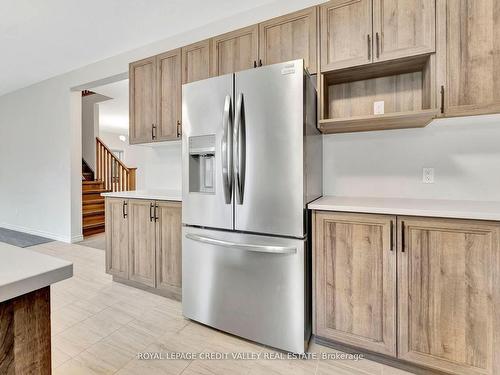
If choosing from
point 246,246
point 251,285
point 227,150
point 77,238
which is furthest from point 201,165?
point 77,238

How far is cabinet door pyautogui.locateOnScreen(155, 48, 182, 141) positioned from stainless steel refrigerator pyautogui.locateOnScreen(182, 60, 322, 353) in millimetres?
663

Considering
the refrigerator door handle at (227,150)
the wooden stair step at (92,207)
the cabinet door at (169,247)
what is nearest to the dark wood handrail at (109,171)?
the wooden stair step at (92,207)

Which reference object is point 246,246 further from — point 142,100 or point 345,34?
point 142,100

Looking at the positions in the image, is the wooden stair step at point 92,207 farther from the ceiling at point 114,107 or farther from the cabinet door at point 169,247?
the cabinet door at point 169,247

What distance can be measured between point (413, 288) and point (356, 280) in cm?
30

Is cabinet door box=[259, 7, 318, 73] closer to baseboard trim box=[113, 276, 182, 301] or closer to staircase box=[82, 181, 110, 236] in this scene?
baseboard trim box=[113, 276, 182, 301]

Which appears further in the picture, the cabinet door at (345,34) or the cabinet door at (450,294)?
the cabinet door at (345,34)

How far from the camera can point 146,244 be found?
8.42 ft

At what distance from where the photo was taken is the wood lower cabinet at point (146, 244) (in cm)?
240

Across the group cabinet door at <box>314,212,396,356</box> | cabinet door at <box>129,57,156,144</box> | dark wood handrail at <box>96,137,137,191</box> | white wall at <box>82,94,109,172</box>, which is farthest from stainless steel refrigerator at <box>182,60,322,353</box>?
dark wood handrail at <box>96,137,137,191</box>

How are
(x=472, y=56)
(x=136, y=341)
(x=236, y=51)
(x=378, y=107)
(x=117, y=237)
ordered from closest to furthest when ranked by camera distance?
(x=472, y=56), (x=136, y=341), (x=378, y=107), (x=236, y=51), (x=117, y=237)

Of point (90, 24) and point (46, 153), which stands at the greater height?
point (90, 24)

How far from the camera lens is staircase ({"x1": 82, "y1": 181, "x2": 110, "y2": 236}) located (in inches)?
201

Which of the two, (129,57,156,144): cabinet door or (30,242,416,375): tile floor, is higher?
(129,57,156,144): cabinet door
